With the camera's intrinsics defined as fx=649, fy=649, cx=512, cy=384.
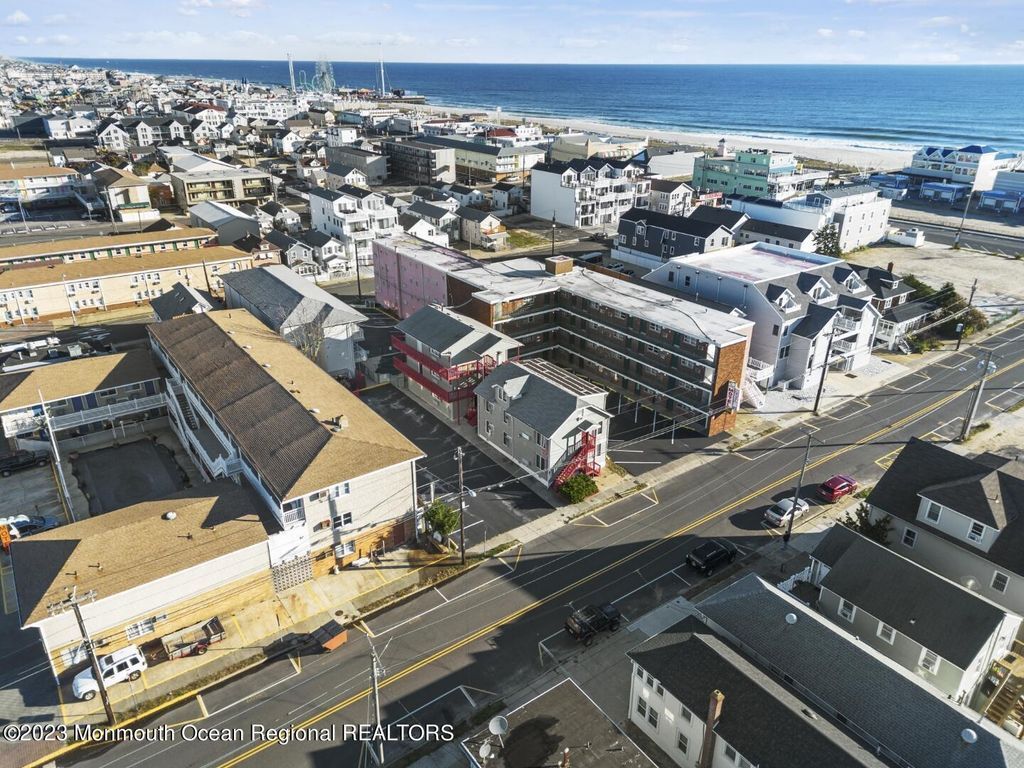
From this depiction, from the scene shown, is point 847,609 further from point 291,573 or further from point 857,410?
point 857,410

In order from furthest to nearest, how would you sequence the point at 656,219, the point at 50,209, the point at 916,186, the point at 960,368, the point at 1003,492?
the point at 916,186, the point at 50,209, the point at 656,219, the point at 960,368, the point at 1003,492

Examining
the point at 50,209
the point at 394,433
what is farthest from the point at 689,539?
the point at 50,209

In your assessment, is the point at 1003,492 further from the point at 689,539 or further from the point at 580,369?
the point at 580,369

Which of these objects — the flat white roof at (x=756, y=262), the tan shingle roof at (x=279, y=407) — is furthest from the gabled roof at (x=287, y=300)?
the flat white roof at (x=756, y=262)

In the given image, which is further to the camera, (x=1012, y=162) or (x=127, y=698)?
(x=1012, y=162)

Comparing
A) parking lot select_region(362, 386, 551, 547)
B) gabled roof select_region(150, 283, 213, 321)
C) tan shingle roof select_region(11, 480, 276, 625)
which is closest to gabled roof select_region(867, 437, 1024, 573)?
parking lot select_region(362, 386, 551, 547)
